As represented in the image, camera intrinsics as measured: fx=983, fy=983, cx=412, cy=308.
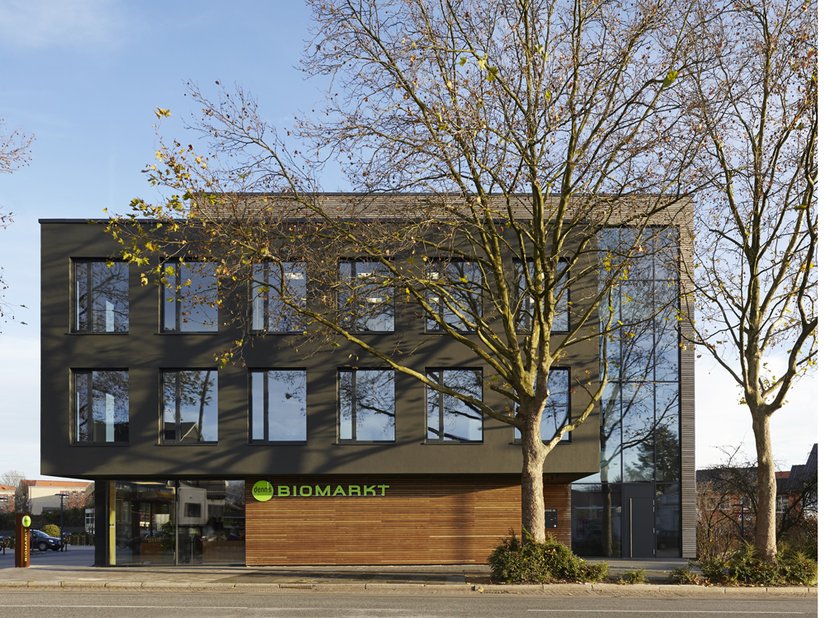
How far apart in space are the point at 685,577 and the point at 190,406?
560 inches

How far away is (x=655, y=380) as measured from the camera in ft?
107

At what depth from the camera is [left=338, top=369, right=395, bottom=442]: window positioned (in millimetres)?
27797

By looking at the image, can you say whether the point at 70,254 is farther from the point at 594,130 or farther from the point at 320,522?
the point at 594,130

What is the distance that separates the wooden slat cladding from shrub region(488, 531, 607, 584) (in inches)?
299

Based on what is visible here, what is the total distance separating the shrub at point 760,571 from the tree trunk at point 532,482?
3.55m

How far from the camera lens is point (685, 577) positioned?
20422mm

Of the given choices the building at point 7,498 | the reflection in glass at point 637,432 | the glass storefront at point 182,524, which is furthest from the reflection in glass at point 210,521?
the building at point 7,498

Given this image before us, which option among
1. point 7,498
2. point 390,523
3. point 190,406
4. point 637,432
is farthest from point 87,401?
point 7,498

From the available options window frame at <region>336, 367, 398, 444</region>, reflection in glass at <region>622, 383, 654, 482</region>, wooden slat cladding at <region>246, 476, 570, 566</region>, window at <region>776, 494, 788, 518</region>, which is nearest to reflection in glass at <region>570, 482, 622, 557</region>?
reflection in glass at <region>622, 383, 654, 482</region>

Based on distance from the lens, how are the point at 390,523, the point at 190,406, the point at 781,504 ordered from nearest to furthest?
the point at 190,406 < the point at 390,523 < the point at 781,504

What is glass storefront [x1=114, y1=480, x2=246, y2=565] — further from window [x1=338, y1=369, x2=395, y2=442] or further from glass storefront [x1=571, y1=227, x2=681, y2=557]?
glass storefront [x1=571, y1=227, x2=681, y2=557]

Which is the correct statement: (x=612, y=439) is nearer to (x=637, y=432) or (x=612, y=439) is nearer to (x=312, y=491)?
(x=637, y=432)

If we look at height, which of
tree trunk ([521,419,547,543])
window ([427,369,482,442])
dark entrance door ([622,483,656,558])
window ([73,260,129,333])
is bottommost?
dark entrance door ([622,483,656,558])

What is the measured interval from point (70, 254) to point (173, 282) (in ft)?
9.63
